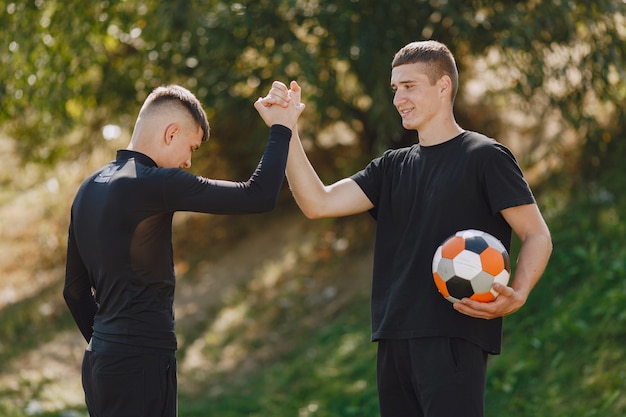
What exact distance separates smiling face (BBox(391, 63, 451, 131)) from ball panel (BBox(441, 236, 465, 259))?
598 millimetres

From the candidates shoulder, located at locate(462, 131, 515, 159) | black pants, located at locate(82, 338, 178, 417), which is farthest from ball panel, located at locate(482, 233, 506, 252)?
black pants, located at locate(82, 338, 178, 417)

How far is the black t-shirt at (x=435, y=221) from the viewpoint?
3.81 metres

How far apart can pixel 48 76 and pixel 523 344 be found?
18.4 ft

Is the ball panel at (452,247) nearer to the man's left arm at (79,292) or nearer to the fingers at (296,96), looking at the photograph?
the fingers at (296,96)

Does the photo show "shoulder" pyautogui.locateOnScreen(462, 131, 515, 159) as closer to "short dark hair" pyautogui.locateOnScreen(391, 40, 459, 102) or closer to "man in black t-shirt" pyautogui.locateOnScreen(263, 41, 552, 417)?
"man in black t-shirt" pyautogui.locateOnScreen(263, 41, 552, 417)

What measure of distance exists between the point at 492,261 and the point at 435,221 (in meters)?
0.31

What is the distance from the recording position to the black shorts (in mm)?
3764

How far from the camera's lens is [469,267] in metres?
3.67

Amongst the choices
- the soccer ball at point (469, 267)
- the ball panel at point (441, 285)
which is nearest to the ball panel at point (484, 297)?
the soccer ball at point (469, 267)

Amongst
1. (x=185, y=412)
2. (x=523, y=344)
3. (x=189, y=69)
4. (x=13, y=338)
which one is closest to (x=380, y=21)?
(x=189, y=69)

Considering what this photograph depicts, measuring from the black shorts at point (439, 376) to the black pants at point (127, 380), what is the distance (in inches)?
41.4

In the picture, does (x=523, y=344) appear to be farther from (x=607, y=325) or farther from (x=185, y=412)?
(x=185, y=412)

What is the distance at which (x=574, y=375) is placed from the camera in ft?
22.1

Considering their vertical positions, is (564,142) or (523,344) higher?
(564,142)
